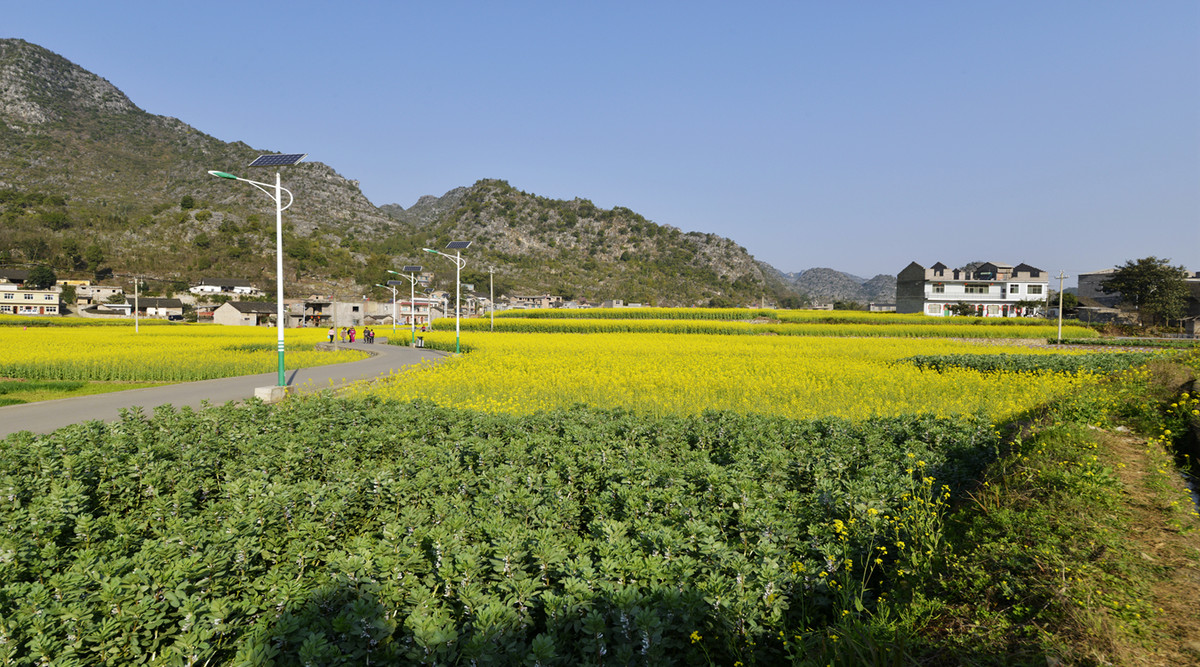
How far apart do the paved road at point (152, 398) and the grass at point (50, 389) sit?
1.93 metres

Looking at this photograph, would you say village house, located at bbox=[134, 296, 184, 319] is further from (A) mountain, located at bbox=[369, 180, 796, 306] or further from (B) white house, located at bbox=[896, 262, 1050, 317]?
(B) white house, located at bbox=[896, 262, 1050, 317]

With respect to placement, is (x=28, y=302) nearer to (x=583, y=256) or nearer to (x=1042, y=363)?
(x=1042, y=363)

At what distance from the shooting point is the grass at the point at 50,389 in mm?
14981

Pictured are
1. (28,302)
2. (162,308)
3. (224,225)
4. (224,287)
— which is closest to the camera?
(28,302)

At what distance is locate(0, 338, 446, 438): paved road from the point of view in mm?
11242

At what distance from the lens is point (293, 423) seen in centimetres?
880

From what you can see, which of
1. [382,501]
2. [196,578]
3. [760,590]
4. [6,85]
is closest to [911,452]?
[760,590]

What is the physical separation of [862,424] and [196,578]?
8.69m

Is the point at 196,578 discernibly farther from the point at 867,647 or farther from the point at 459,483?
the point at 867,647

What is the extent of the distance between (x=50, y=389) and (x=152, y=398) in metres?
5.81

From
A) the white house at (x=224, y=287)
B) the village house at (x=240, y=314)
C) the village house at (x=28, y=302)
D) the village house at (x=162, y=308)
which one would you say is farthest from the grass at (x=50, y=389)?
the white house at (x=224, y=287)

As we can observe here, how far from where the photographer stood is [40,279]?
99125 mm

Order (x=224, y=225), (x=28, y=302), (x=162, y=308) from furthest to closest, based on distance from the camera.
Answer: (x=224, y=225)
(x=162, y=308)
(x=28, y=302)

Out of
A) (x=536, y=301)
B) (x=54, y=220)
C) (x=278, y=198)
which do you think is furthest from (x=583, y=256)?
(x=278, y=198)
